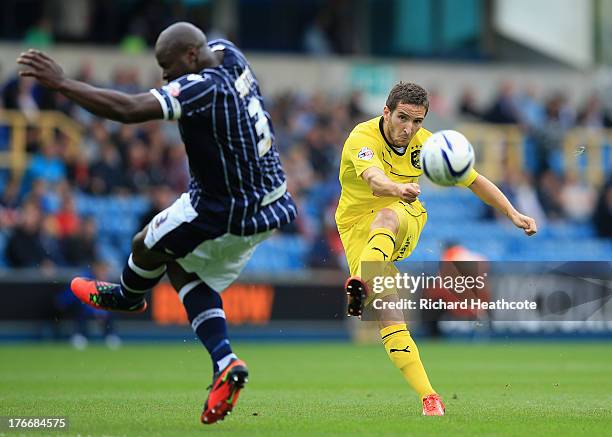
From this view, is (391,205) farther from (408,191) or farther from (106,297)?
(106,297)

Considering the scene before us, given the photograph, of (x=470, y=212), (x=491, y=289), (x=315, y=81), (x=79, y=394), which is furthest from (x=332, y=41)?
(x=79, y=394)

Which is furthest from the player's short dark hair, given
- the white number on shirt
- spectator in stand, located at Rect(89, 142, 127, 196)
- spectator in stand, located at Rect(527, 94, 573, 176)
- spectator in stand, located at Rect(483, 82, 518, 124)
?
spectator in stand, located at Rect(483, 82, 518, 124)

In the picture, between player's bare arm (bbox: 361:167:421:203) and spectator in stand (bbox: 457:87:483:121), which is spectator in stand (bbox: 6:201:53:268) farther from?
player's bare arm (bbox: 361:167:421:203)

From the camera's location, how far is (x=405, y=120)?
9.02 meters

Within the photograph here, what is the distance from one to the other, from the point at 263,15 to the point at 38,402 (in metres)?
22.0

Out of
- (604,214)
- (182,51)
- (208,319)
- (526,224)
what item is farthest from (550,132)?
(182,51)

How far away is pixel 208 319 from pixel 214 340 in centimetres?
16

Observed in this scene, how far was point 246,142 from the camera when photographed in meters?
7.89

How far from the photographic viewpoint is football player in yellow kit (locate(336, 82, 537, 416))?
8.89 meters

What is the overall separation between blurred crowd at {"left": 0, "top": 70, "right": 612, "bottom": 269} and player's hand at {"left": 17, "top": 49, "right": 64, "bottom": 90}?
496 inches

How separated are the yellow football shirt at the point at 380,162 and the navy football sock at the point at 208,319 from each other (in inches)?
64.5

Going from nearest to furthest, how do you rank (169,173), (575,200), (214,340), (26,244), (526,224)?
1. (214,340)
2. (526,224)
3. (26,244)
4. (169,173)
5. (575,200)

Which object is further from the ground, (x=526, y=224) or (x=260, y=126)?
(x=260, y=126)

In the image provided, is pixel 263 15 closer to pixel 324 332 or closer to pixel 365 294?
pixel 324 332
